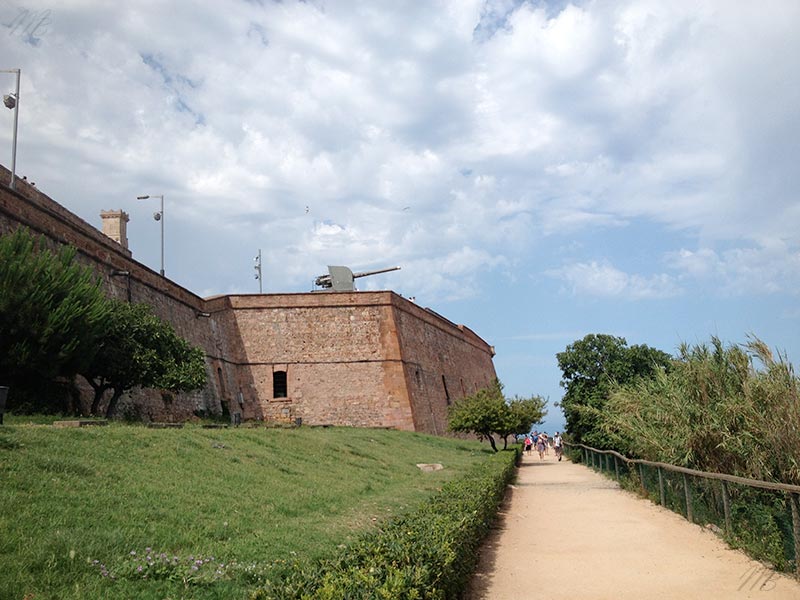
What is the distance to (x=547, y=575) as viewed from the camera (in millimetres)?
7148

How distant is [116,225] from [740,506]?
25853 mm

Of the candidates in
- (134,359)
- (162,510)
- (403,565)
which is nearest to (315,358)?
(134,359)

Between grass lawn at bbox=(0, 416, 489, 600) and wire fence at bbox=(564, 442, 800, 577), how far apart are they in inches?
152

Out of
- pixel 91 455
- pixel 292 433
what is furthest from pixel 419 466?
pixel 91 455

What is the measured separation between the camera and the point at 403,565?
490 cm

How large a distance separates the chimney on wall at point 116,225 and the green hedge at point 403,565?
24.0 metres

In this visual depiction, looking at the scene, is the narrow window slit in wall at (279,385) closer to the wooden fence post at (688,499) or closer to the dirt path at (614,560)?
the dirt path at (614,560)

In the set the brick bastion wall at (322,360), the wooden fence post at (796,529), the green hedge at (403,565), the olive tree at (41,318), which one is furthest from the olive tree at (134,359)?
the wooden fence post at (796,529)

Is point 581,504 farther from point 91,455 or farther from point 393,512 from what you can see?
point 91,455

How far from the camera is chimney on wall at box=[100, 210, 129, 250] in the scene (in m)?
28.5

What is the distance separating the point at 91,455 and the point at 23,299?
6127 mm

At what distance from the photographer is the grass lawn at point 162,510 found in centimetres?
492

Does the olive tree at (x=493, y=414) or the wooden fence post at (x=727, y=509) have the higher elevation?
the olive tree at (x=493, y=414)

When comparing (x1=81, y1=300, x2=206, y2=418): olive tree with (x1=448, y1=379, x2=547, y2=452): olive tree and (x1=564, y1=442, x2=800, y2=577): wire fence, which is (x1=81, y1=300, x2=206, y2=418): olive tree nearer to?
(x1=564, y1=442, x2=800, y2=577): wire fence
